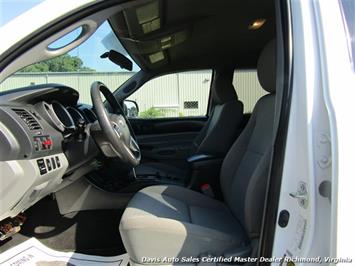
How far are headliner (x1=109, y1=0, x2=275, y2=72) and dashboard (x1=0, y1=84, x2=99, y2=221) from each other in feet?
1.80

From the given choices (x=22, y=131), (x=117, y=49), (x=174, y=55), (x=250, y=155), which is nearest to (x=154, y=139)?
(x=174, y=55)

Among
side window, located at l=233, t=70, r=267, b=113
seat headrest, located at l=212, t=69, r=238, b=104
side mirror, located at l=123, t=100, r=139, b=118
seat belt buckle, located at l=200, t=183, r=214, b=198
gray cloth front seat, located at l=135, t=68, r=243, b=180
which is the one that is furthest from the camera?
side mirror, located at l=123, t=100, r=139, b=118

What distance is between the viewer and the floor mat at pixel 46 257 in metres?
1.98

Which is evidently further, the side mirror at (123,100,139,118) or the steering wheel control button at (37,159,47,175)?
the side mirror at (123,100,139,118)

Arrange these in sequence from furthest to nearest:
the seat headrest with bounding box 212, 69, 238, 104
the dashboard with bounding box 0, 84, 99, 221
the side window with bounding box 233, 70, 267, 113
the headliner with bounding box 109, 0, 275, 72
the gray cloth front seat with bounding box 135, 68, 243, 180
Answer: the side window with bounding box 233, 70, 267, 113, the seat headrest with bounding box 212, 69, 238, 104, the gray cloth front seat with bounding box 135, 68, 243, 180, the headliner with bounding box 109, 0, 275, 72, the dashboard with bounding box 0, 84, 99, 221

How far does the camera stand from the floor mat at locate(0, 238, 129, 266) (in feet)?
6.49

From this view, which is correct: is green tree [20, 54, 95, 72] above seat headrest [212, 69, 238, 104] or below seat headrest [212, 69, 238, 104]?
above

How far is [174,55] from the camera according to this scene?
336 cm

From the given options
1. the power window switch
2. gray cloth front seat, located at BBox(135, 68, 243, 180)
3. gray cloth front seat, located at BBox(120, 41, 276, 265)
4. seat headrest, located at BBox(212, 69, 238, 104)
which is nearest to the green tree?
the power window switch

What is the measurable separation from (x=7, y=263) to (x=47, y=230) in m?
0.31

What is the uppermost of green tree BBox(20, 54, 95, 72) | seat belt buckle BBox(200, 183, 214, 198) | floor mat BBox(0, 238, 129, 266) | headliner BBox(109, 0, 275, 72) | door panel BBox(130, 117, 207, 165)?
headliner BBox(109, 0, 275, 72)

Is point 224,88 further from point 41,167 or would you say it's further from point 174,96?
point 41,167

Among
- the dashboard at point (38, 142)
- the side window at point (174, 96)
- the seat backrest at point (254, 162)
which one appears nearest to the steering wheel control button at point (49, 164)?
the dashboard at point (38, 142)

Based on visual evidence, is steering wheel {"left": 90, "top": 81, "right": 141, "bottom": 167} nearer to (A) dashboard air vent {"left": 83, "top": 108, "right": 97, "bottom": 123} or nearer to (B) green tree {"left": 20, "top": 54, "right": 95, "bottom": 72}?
(B) green tree {"left": 20, "top": 54, "right": 95, "bottom": 72}
